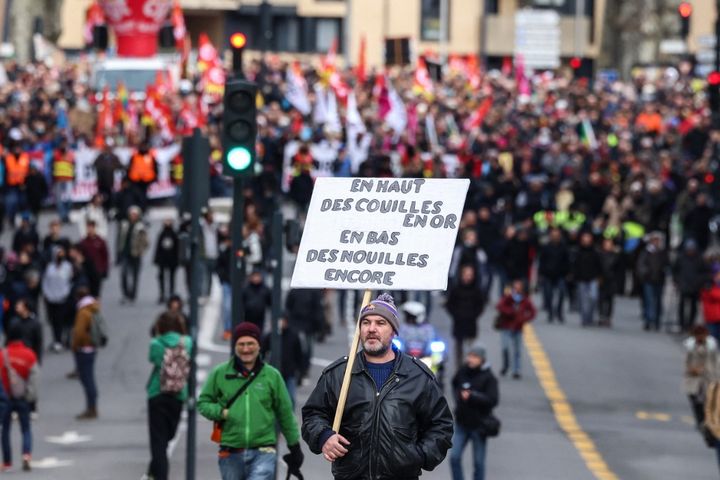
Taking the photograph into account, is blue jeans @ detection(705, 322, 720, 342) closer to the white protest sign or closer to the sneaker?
the sneaker

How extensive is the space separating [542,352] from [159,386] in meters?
11.9

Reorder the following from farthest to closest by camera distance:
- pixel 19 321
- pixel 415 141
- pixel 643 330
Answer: pixel 415 141, pixel 643 330, pixel 19 321

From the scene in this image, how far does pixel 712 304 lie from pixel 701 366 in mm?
8075

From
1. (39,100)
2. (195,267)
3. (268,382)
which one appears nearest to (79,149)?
(39,100)

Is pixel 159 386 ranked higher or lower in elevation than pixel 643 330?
higher

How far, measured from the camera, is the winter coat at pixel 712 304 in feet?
96.3

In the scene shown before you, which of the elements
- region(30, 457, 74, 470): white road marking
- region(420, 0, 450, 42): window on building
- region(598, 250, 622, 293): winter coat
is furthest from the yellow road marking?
region(420, 0, 450, 42): window on building

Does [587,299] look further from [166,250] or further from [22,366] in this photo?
[22,366]

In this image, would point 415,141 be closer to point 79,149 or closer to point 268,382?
point 79,149

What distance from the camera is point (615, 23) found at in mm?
90938

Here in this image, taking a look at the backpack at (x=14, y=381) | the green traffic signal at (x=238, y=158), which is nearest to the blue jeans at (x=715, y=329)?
the backpack at (x=14, y=381)

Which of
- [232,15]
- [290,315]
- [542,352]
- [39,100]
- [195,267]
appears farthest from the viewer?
[232,15]

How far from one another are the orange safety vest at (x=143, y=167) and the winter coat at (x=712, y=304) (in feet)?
37.9

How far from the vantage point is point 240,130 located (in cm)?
1680
